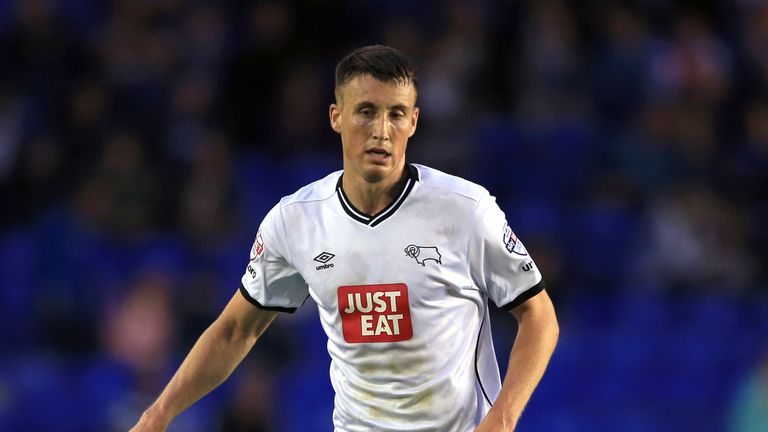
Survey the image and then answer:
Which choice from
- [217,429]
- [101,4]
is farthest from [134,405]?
[101,4]

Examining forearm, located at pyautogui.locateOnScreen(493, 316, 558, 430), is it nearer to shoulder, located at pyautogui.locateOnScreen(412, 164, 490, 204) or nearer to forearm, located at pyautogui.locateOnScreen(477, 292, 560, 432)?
forearm, located at pyautogui.locateOnScreen(477, 292, 560, 432)

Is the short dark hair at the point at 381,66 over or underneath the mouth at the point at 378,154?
over

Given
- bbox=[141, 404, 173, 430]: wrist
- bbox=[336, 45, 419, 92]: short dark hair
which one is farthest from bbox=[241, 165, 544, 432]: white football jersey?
bbox=[141, 404, 173, 430]: wrist

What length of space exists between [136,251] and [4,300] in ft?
3.38

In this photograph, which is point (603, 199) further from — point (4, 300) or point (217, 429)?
point (4, 300)

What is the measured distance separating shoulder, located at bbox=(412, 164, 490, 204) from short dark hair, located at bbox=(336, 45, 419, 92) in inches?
12.2

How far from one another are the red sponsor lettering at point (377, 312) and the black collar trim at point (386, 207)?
22 centimetres

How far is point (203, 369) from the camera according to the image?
14.2ft

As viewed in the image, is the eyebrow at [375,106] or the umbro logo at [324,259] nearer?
the eyebrow at [375,106]

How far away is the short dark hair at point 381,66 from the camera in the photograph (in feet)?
13.0

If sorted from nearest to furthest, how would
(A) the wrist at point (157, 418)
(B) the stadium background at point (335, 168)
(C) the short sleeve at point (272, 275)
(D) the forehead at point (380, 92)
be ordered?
(D) the forehead at point (380, 92)
(A) the wrist at point (157, 418)
(C) the short sleeve at point (272, 275)
(B) the stadium background at point (335, 168)

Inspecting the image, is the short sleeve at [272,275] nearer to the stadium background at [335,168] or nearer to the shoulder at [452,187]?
the shoulder at [452,187]

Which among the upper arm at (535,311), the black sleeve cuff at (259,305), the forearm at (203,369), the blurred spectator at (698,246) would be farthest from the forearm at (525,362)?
the blurred spectator at (698,246)

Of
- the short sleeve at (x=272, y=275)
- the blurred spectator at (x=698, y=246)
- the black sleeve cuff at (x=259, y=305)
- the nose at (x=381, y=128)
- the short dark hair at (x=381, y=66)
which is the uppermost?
the blurred spectator at (x=698, y=246)
